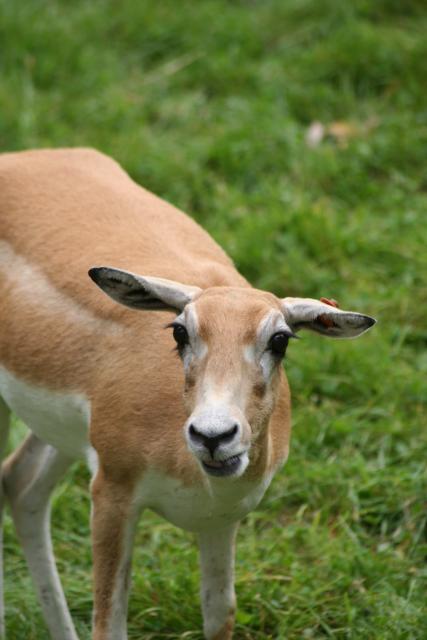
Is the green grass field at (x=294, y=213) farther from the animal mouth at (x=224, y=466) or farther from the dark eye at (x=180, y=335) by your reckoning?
the dark eye at (x=180, y=335)

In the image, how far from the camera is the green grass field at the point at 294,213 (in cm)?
580

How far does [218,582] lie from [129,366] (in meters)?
0.99

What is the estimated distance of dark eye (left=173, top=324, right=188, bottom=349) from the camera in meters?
4.46

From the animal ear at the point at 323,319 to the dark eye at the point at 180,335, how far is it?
363 mm

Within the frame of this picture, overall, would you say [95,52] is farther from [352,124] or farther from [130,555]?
[130,555]

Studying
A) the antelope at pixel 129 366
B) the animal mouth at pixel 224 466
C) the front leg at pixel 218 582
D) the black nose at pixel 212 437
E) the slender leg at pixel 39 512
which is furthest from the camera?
the slender leg at pixel 39 512

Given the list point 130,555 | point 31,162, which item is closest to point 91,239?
point 31,162

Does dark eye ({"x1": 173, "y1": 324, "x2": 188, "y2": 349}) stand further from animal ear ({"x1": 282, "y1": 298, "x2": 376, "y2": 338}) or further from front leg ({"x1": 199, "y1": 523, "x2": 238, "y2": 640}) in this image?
front leg ({"x1": 199, "y1": 523, "x2": 238, "y2": 640})

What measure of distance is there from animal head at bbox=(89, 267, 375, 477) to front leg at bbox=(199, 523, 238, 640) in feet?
2.80

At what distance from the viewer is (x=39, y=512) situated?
5914 mm

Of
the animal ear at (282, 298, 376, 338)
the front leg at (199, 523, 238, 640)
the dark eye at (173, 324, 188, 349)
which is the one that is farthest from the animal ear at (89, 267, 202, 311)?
the front leg at (199, 523, 238, 640)

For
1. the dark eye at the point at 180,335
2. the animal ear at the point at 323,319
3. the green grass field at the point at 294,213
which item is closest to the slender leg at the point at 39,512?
the green grass field at the point at 294,213

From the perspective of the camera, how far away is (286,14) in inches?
412

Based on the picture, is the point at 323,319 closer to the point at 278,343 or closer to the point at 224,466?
the point at 278,343
